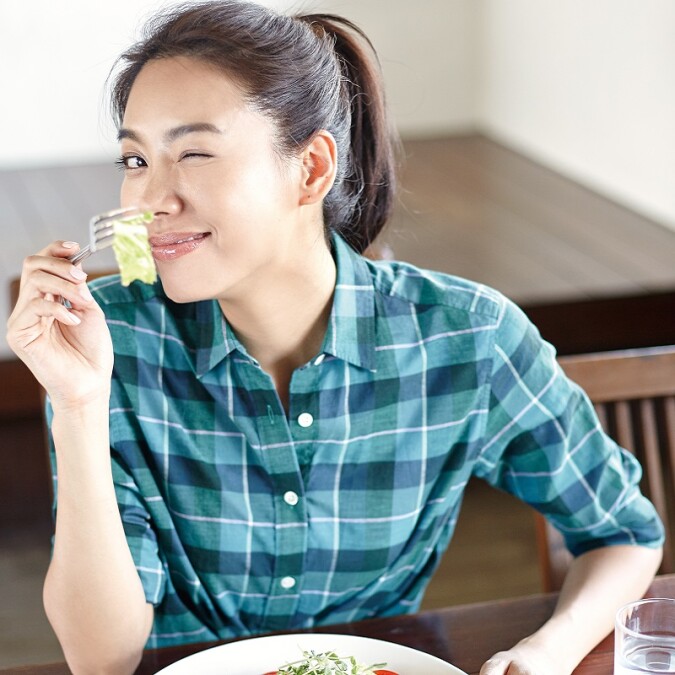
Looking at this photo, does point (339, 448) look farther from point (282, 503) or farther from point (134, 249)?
point (134, 249)

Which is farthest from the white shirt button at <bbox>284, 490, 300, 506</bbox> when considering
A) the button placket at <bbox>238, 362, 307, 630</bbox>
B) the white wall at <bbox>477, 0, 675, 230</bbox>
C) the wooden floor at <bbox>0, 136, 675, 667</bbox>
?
the white wall at <bbox>477, 0, 675, 230</bbox>

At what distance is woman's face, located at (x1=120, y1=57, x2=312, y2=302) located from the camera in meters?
1.14

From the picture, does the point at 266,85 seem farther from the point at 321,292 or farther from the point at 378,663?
the point at 378,663

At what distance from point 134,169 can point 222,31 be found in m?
0.18

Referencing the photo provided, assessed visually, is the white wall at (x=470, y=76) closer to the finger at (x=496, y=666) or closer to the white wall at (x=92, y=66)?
the white wall at (x=92, y=66)

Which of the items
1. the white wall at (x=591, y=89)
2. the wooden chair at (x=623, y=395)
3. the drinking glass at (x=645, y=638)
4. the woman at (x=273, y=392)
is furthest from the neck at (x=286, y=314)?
the white wall at (x=591, y=89)

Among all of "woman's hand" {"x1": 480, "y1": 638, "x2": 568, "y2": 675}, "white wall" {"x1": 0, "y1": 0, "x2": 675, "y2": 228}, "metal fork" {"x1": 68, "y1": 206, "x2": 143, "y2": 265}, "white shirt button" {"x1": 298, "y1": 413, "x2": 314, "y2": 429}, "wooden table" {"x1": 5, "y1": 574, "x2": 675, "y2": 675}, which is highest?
"metal fork" {"x1": 68, "y1": 206, "x2": 143, "y2": 265}

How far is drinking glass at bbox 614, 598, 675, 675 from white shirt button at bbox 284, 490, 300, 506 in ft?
1.38

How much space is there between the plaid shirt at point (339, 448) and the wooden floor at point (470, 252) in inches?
16.6

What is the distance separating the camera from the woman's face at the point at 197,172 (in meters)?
1.14

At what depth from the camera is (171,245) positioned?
1155 millimetres

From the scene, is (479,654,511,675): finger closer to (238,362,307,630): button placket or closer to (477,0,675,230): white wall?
(238,362,307,630): button placket

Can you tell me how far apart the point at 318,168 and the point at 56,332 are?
1.14 feet

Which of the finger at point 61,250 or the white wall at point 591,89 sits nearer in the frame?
the finger at point 61,250
